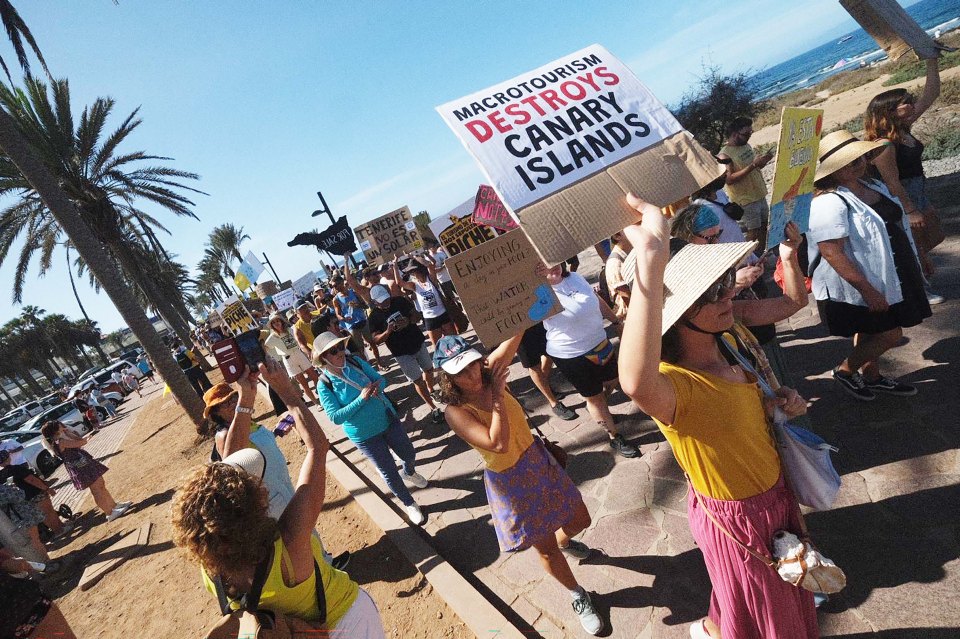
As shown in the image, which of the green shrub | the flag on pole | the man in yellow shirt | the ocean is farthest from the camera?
the ocean

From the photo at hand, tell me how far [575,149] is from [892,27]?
9.15 ft

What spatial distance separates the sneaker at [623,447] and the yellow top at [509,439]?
1.73m

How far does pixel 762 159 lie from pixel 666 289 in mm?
4572

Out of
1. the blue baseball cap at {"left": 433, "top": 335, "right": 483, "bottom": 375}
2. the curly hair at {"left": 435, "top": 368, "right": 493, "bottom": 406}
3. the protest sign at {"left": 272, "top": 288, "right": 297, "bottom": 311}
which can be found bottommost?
the curly hair at {"left": 435, "top": 368, "right": 493, "bottom": 406}

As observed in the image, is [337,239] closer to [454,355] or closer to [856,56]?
[454,355]

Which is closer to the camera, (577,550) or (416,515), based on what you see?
(577,550)

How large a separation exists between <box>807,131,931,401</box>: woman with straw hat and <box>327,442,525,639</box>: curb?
10.6 feet

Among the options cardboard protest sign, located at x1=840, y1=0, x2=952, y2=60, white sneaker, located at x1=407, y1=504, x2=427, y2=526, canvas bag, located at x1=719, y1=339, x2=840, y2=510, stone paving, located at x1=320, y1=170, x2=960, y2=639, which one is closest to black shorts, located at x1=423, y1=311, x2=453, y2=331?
stone paving, located at x1=320, y1=170, x2=960, y2=639

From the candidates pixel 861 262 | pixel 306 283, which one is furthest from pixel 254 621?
pixel 306 283

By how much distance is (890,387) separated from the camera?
3.51 metres

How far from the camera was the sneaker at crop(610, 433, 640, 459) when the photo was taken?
158 inches

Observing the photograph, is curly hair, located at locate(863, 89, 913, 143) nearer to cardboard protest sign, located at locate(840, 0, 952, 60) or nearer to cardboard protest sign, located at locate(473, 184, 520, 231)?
cardboard protest sign, located at locate(840, 0, 952, 60)

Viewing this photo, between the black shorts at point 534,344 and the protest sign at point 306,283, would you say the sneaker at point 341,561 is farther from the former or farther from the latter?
the protest sign at point 306,283

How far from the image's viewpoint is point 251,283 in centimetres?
1036
